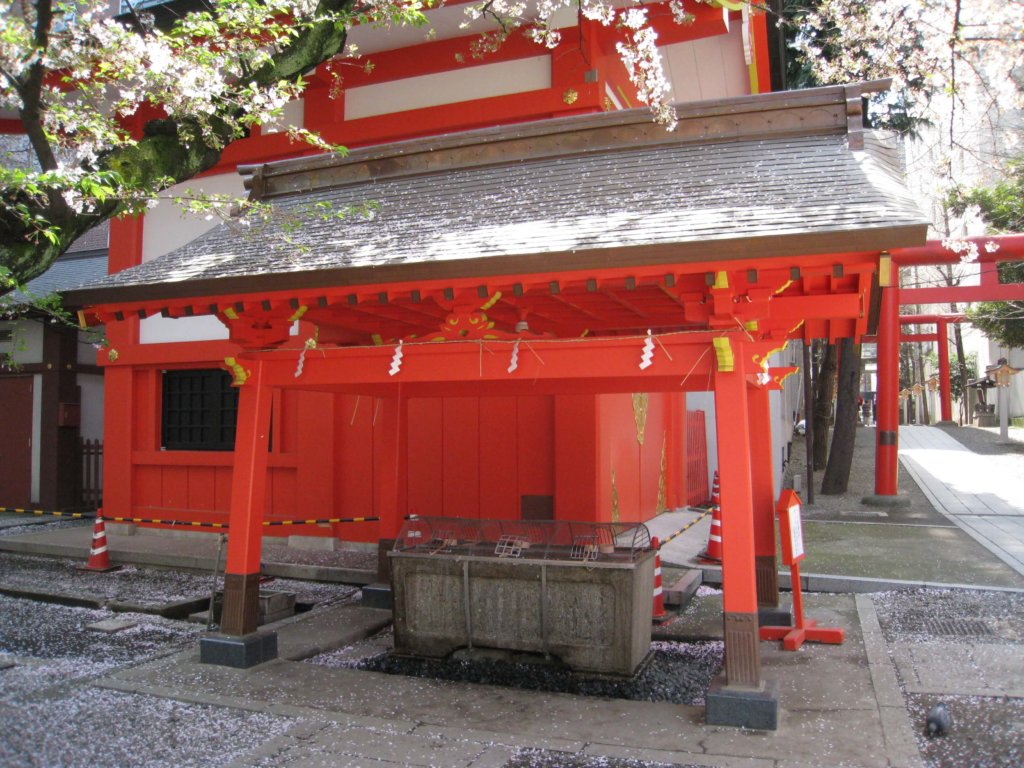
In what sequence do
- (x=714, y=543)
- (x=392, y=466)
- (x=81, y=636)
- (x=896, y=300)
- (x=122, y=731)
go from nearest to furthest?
(x=122, y=731) < (x=81, y=636) < (x=392, y=466) < (x=714, y=543) < (x=896, y=300)

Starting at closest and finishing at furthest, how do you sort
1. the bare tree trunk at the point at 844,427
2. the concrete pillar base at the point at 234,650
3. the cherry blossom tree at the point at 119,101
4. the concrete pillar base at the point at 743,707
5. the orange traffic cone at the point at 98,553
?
the concrete pillar base at the point at 743,707 < the cherry blossom tree at the point at 119,101 < the concrete pillar base at the point at 234,650 < the orange traffic cone at the point at 98,553 < the bare tree trunk at the point at 844,427

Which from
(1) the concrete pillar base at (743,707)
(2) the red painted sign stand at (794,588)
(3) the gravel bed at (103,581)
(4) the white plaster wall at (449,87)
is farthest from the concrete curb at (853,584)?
(3) the gravel bed at (103,581)

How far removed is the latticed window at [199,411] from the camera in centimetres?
1173

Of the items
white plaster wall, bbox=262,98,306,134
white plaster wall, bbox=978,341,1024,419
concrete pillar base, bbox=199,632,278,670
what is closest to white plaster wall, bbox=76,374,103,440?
white plaster wall, bbox=262,98,306,134

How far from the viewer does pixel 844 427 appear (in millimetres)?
16406

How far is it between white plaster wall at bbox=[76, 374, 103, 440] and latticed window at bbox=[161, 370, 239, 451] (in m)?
4.51

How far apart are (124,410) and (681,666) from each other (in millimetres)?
9566

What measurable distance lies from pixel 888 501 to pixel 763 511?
9553 millimetres

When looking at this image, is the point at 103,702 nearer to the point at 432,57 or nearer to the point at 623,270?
the point at 623,270

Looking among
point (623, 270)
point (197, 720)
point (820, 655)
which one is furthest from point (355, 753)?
point (820, 655)

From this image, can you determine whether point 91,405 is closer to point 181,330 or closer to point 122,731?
point 181,330

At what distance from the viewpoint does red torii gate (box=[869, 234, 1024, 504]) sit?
464 inches

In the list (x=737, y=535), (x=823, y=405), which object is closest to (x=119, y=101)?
(x=737, y=535)

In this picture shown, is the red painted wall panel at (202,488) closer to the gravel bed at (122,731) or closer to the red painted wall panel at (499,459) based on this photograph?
the red painted wall panel at (499,459)
